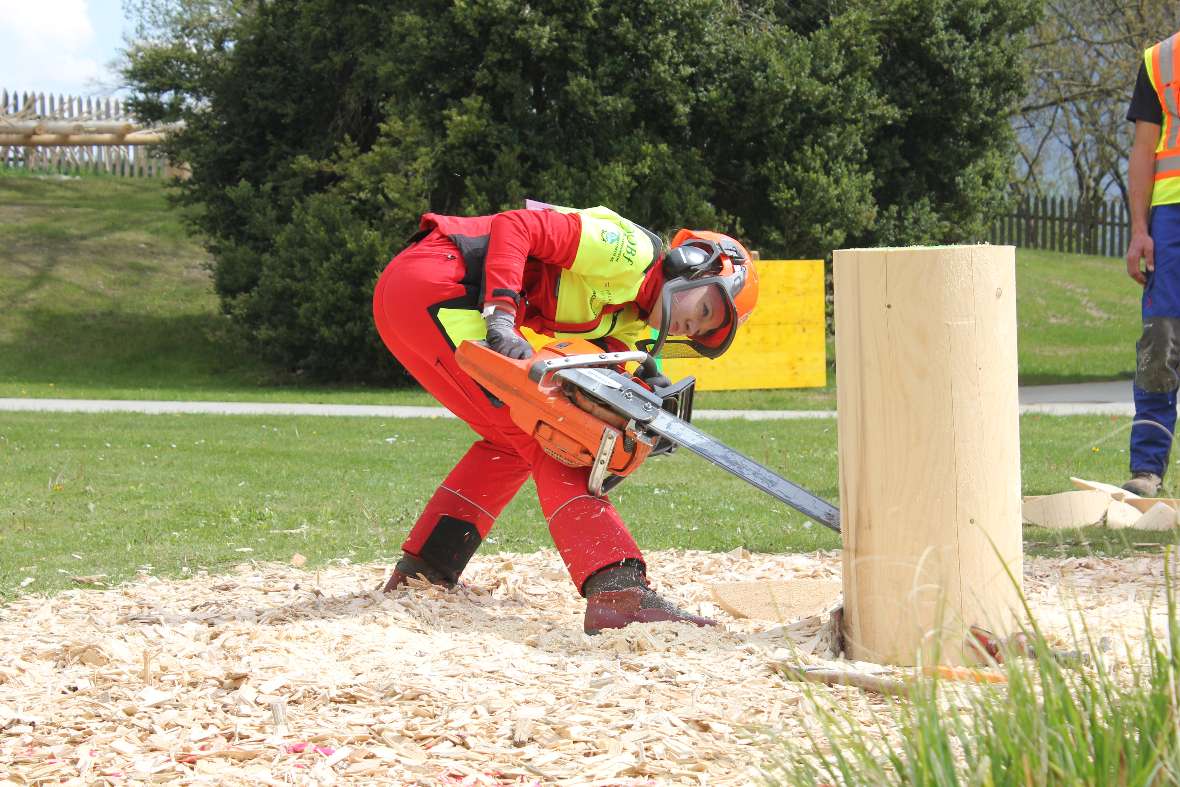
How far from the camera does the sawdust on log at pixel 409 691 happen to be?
9.70ft

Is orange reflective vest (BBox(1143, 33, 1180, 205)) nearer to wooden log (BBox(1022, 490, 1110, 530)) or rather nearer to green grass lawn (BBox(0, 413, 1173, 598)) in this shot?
wooden log (BBox(1022, 490, 1110, 530))

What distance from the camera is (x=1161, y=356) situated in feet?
20.5

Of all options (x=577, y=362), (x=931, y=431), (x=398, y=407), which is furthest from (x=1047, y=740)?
(x=398, y=407)

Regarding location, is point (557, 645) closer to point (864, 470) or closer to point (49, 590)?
point (864, 470)

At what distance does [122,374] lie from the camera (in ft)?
58.1

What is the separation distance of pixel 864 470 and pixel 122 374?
15.9 meters

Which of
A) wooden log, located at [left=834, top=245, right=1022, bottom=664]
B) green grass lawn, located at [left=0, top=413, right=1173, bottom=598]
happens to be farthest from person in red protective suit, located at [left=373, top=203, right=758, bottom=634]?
green grass lawn, located at [left=0, top=413, right=1173, bottom=598]

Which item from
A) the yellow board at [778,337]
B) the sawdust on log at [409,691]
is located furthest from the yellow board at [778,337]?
the sawdust on log at [409,691]

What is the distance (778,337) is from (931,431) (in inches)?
454

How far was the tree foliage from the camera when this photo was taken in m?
15.0

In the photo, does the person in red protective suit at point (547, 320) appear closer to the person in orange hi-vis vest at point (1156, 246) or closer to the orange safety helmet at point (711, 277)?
the orange safety helmet at point (711, 277)

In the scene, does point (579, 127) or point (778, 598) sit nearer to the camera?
point (778, 598)

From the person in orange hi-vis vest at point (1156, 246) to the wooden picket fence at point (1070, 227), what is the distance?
23.1 m

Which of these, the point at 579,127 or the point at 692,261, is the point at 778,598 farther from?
the point at 579,127
